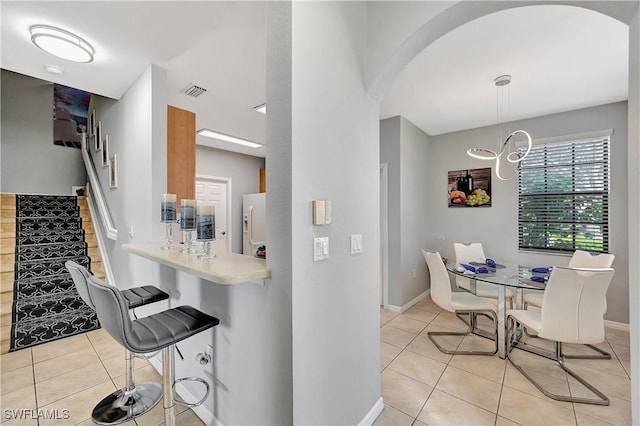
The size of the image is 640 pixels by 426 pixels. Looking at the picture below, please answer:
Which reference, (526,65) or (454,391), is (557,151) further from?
(454,391)

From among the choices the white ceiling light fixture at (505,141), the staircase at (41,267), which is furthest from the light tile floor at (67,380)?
the white ceiling light fixture at (505,141)

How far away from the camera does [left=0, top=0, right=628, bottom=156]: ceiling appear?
6.06 feet

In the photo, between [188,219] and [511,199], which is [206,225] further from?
[511,199]

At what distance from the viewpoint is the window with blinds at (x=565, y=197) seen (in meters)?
3.35

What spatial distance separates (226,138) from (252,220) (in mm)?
1719

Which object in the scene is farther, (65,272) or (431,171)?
(431,171)

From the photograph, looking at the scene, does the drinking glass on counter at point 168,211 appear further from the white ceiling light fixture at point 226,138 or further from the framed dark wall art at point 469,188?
the framed dark wall art at point 469,188

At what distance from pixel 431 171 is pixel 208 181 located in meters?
4.26

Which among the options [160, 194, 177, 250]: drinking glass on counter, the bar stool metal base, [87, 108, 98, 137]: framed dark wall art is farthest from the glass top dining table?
[87, 108, 98, 137]: framed dark wall art

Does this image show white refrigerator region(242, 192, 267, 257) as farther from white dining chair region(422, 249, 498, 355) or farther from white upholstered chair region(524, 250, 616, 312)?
white upholstered chair region(524, 250, 616, 312)

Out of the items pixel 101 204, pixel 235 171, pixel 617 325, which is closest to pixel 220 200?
pixel 235 171

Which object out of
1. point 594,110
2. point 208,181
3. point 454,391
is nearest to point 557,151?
point 594,110

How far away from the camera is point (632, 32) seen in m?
1.03

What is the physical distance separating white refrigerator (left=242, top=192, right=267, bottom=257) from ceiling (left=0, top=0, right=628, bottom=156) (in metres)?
2.29
